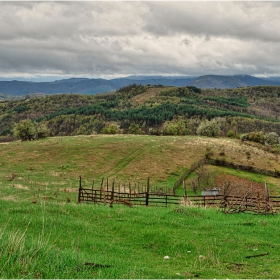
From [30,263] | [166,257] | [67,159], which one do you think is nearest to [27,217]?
[166,257]

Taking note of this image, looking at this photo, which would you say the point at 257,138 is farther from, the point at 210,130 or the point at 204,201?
the point at 204,201

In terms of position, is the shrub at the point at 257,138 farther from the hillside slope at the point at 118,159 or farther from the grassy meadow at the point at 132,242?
the grassy meadow at the point at 132,242

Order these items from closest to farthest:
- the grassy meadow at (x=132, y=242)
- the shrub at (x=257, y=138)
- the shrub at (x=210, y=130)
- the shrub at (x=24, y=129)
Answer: the grassy meadow at (x=132, y=242) → the shrub at (x=24, y=129) → the shrub at (x=257, y=138) → the shrub at (x=210, y=130)

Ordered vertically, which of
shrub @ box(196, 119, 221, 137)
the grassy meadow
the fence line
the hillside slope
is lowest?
the hillside slope

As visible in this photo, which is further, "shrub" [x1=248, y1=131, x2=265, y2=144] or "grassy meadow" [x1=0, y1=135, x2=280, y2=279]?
"shrub" [x1=248, y1=131, x2=265, y2=144]

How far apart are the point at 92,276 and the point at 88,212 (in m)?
10.2

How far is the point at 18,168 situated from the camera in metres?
61.8

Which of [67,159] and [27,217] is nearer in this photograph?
[27,217]

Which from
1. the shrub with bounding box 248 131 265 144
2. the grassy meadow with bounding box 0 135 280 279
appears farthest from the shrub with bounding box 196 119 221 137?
the grassy meadow with bounding box 0 135 280 279

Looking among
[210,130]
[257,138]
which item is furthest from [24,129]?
[257,138]

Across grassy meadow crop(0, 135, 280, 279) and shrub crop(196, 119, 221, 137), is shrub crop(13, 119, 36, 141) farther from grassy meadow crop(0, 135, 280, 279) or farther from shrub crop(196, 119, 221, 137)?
grassy meadow crop(0, 135, 280, 279)

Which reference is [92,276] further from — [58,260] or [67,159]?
[67,159]

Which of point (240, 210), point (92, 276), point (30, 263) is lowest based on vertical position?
point (240, 210)


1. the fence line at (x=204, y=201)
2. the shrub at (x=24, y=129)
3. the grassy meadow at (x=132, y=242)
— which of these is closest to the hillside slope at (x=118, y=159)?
the shrub at (x=24, y=129)
